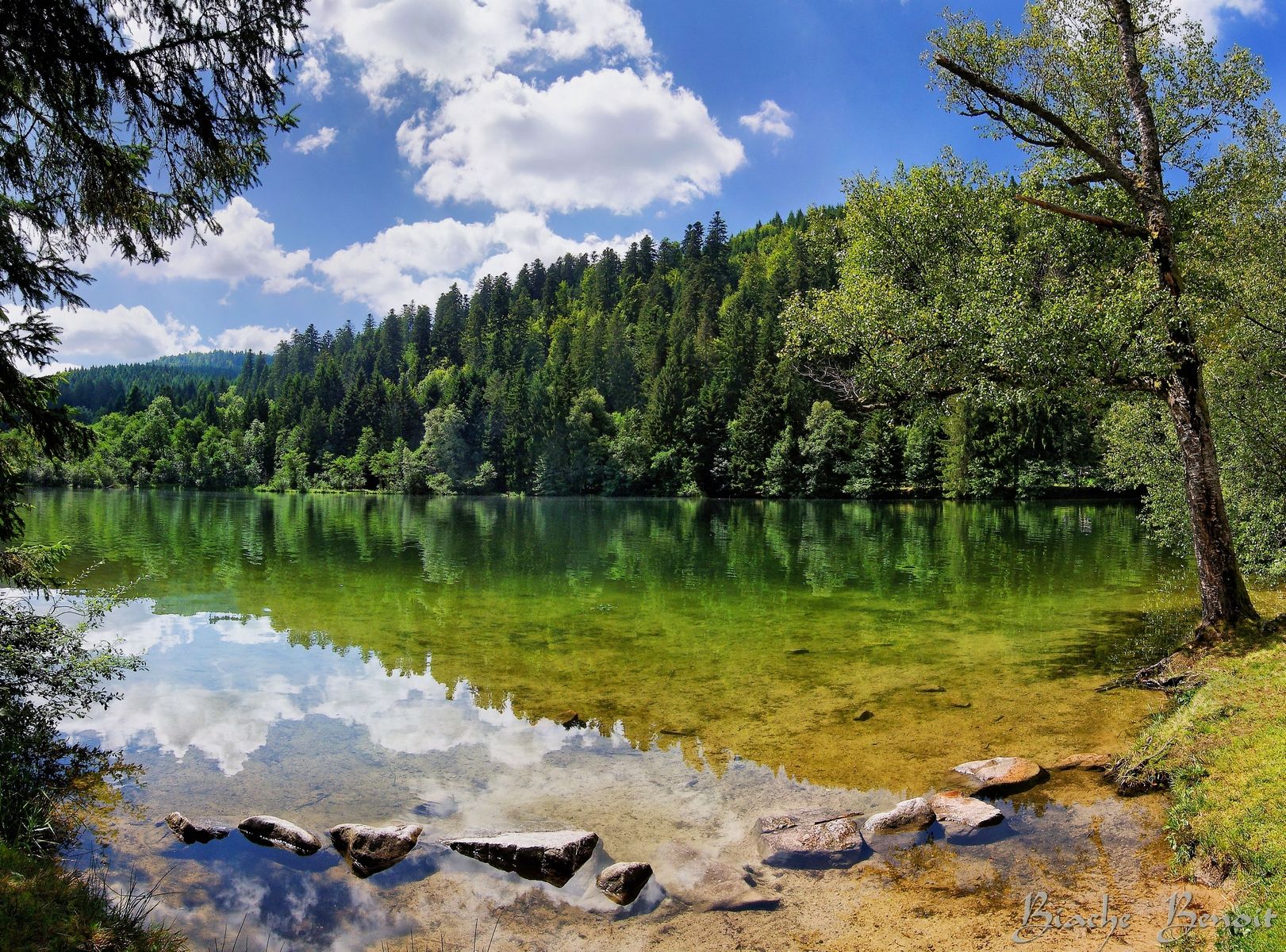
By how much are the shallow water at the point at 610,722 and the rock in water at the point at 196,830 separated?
5.7 inches

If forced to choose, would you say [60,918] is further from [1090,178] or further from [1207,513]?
[1090,178]

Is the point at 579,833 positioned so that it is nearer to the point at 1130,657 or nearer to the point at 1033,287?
the point at 1130,657

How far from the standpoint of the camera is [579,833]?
770 centimetres

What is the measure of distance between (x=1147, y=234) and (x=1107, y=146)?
2.72 m

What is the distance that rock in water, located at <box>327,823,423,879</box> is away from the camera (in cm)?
744

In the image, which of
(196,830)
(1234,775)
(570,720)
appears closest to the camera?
(1234,775)

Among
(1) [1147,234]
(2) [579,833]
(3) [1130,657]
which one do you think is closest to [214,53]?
(2) [579,833]

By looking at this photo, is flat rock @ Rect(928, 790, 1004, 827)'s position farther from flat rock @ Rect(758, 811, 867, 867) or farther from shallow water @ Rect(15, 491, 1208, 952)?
flat rock @ Rect(758, 811, 867, 867)

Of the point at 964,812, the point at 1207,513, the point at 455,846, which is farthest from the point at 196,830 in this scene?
the point at 1207,513

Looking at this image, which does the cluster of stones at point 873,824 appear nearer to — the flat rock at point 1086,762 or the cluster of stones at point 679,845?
the cluster of stones at point 679,845

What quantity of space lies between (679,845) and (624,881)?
1036 mm

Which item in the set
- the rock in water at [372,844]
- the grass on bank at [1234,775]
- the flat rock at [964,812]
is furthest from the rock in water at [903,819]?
the rock in water at [372,844]

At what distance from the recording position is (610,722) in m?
11.8

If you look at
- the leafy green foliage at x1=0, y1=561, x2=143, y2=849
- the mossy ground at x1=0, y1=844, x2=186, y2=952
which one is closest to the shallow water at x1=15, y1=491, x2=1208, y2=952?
the leafy green foliage at x1=0, y1=561, x2=143, y2=849
